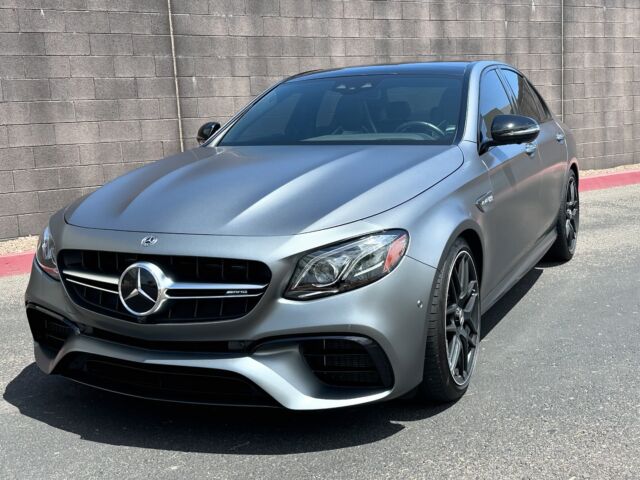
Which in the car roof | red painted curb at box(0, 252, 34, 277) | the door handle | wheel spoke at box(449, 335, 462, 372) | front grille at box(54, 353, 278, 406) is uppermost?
the car roof

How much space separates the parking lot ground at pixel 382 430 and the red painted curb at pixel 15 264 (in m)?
2.52

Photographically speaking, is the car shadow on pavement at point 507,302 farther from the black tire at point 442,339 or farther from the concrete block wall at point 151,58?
the concrete block wall at point 151,58

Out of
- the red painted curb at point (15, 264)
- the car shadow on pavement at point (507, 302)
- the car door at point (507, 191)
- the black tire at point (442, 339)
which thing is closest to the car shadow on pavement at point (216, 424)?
the black tire at point (442, 339)

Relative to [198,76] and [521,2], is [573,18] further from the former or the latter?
[198,76]

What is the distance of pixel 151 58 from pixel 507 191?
5.44 m

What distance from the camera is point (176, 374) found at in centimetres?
308

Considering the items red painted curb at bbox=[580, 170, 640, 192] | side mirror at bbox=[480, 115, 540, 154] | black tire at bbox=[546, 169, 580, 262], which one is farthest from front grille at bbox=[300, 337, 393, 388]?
red painted curb at bbox=[580, 170, 640, 192]

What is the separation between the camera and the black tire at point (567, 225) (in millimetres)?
5961

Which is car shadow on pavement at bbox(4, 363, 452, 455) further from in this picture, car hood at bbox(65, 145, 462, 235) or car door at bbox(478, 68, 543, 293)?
car door at bbox(478, 68, 543, 293)

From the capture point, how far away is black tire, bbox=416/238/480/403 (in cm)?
323

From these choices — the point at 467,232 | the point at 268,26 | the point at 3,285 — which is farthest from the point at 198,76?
the point at 467,232

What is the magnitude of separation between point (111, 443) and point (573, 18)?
10666 millimetres

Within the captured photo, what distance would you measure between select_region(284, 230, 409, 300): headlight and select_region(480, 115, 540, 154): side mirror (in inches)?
54.4

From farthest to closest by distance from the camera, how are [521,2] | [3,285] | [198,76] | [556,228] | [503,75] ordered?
[521,2] < [198,76] < [3,285] < [556,228] < [503,75]
